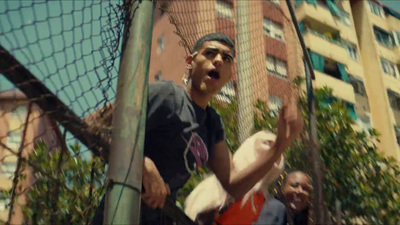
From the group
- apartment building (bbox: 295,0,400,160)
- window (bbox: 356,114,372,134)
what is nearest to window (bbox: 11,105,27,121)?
apartment building (bbox: 295,0,400,160)

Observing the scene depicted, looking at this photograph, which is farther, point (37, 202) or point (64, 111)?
point (37, 202)

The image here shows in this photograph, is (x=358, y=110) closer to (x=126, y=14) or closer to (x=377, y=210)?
(x=377, y=210)

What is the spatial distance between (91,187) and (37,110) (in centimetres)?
56

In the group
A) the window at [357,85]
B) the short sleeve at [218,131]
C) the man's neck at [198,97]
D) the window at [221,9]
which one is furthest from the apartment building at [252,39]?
the window at [357,85]

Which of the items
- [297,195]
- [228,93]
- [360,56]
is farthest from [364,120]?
[297,195]

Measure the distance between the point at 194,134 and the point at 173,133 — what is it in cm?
12

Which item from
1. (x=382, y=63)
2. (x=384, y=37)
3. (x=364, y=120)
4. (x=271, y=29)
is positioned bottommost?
(x=364, y=120)

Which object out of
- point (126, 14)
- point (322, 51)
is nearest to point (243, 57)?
point (126, 14)

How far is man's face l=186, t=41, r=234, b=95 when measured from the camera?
8.54ft

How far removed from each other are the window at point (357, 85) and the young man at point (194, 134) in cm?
2652

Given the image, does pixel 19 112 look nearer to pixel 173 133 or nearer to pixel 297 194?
pixel 173 133

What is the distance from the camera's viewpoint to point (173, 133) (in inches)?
93.5

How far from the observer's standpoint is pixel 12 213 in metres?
1.91

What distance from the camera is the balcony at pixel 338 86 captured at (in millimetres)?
25469
